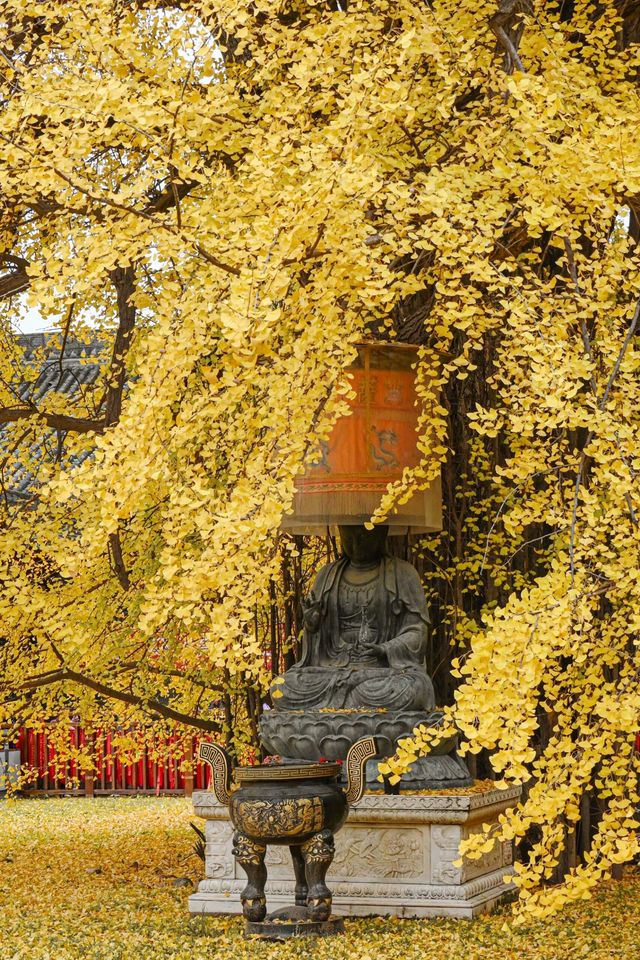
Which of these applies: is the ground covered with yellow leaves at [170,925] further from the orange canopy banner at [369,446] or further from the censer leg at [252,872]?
the orange canopy banner at [369,446]

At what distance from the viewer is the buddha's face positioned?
654 cm

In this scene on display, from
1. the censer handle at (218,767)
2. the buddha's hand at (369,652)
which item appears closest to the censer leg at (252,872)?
the censer handle at (218,767)

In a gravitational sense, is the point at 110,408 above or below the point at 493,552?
above

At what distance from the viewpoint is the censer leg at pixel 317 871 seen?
4.99 m

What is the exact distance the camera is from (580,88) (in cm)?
528

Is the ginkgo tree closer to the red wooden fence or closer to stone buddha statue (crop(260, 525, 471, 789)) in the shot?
stone buddha statue (crop(260, 525, 471, 789))

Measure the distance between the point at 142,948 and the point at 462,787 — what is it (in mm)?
1675

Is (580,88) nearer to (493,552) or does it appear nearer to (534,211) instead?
(534,211)

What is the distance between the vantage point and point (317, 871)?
16.4ft

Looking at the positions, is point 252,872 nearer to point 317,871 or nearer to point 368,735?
point 317,871

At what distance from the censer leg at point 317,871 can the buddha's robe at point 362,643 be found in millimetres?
1012

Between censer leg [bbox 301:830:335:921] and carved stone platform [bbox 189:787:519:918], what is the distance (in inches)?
20.0

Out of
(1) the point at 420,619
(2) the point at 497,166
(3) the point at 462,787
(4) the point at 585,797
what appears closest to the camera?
(2) the point at 497,166

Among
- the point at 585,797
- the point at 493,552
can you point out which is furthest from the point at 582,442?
the point at 585,797
